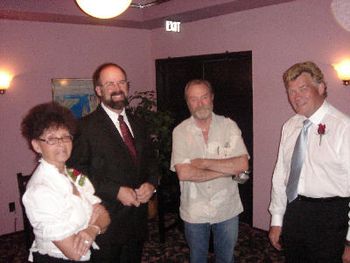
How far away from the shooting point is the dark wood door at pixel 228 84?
4.81 m

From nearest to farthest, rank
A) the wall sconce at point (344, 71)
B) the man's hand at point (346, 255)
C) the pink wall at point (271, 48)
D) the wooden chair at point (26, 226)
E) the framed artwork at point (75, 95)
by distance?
the man's hand at point (346, 255), the wooden chair at point (26, 226), the wall sconce at point (344, 71), the pink wall at point (271, 48), the framed artwork at point (75, 95)

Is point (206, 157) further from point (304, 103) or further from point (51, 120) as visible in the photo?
point (51, 120)

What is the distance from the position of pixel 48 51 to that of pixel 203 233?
12.6 feet

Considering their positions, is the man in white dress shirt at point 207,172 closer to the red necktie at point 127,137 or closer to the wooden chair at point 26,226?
the red necktie at point 127,137

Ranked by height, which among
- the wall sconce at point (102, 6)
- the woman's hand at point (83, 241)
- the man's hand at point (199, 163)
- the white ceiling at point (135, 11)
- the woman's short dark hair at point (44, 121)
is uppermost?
the white ceiling at point (135, 11)

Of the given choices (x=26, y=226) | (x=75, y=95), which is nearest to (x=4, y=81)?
(x=75, y=95)

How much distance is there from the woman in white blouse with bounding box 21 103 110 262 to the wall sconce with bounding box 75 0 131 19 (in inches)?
23.0

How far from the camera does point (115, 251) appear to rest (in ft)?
7.88

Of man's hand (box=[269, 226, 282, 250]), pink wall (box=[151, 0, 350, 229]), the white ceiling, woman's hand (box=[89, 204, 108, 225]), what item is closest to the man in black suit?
woman's hand (box=[89, 204, 108, 225])

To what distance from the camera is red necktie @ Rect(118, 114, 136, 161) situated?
A: 2.47 metres

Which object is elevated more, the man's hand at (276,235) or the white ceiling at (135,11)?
the white ceiling at (135,11)

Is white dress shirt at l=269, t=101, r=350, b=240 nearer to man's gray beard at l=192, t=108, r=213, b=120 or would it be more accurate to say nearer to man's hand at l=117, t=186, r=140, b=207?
man's gray beard at l=192, t=108, r=213, b=120

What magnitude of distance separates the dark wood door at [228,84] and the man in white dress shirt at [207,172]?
226 cm

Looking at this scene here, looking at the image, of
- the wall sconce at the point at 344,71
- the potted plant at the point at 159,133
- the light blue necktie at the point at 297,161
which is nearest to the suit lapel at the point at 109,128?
the light blue necktie at the point at 297,161
